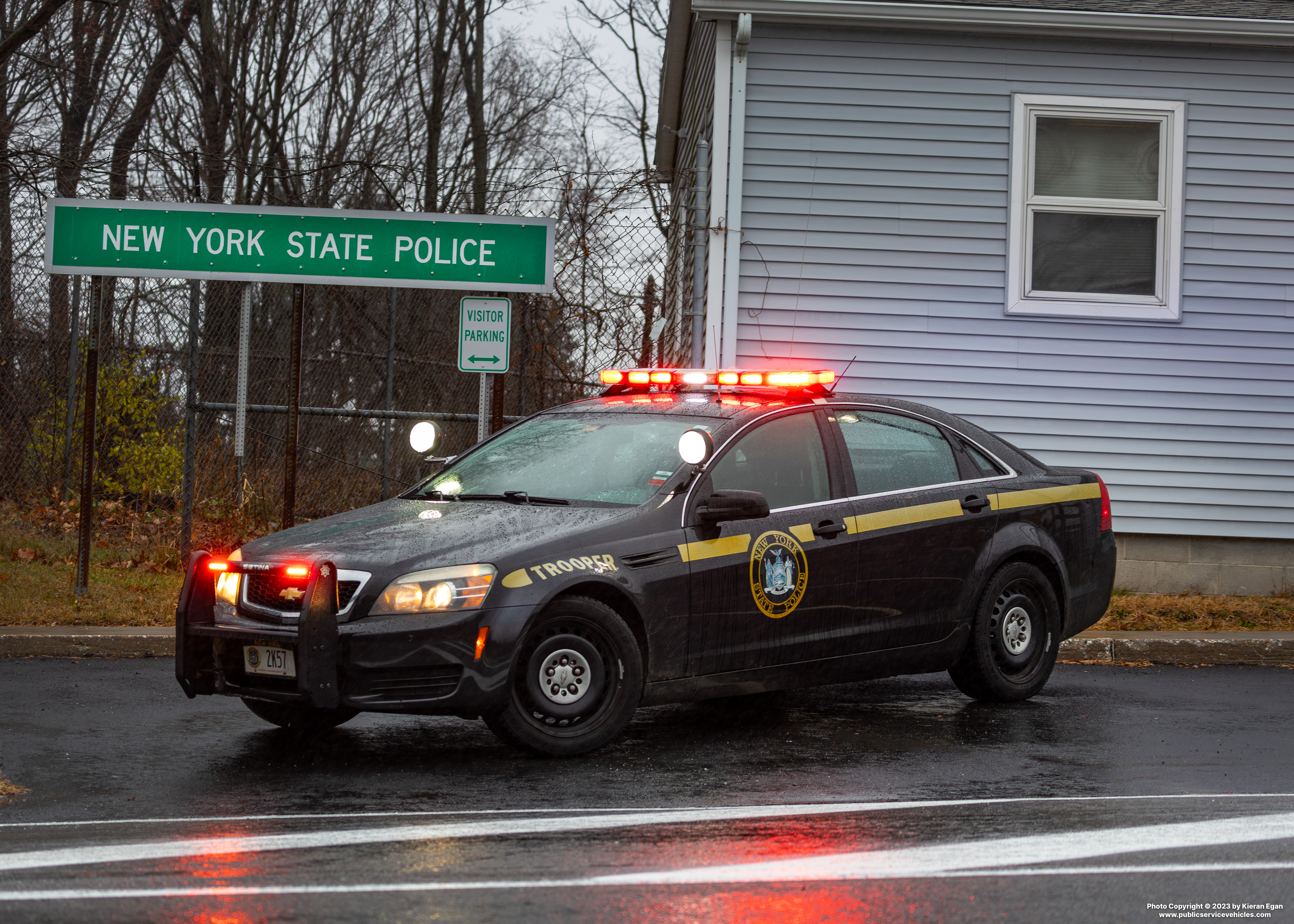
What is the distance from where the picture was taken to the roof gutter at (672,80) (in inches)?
578

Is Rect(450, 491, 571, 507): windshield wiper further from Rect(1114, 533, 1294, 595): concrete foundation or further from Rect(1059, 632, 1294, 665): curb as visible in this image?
Rect(1114, 533, 1294, 595): concrete foundation

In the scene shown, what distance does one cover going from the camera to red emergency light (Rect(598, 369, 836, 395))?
727cm

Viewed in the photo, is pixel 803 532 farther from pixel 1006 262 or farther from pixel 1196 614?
pixel 1006 262

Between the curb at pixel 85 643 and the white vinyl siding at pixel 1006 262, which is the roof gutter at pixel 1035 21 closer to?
the white vinyl siding at pixel 1006 262

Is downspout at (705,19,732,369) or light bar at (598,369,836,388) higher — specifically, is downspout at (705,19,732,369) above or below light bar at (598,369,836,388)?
above

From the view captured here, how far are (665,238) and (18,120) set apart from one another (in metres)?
9.46

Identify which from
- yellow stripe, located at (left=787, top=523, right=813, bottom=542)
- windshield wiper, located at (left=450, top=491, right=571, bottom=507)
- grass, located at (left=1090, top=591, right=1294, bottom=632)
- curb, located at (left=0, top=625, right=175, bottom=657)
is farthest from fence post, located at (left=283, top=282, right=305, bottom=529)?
grass, located at (left=1090, top=591, right=1294, bottom=632)

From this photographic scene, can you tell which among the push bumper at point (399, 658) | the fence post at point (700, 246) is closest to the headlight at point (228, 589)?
the push bumper at point (399, 658)

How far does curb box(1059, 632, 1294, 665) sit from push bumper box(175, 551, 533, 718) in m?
4.91

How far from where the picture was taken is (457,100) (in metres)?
29.6

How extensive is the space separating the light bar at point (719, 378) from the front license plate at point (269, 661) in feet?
7.90

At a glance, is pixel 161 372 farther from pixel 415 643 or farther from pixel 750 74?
pixel 415 643

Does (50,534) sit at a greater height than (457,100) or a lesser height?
lesser

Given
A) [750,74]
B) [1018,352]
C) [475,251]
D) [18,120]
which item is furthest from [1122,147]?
[18,120]
